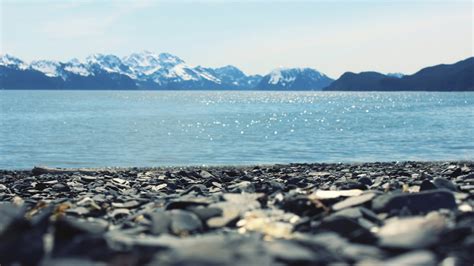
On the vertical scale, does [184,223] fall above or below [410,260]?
below

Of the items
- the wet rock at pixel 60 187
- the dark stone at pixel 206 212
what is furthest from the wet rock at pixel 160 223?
the wet rock at pixel 60 187

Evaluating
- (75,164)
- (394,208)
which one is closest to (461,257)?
(394,208)

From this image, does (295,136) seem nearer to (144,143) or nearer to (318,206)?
(144,143)

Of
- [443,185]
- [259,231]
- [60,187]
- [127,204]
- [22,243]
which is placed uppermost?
[22,243]

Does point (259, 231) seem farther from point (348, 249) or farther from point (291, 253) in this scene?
point (291, 253)

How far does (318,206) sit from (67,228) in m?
3.06

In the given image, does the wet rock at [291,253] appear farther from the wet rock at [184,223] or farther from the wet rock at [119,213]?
the wet rock at [119,213]

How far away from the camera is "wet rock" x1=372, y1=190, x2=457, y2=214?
5.90 metres

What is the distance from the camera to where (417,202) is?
5953 mm

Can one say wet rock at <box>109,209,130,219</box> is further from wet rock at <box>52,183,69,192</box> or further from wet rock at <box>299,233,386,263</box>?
wet rock at <box>52,183,69,192</box>

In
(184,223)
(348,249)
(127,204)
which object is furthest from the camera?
(127,204)

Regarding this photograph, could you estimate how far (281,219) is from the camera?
5812mm

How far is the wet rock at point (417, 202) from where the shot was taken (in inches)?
232

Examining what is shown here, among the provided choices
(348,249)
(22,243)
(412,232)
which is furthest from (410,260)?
(22,243)
